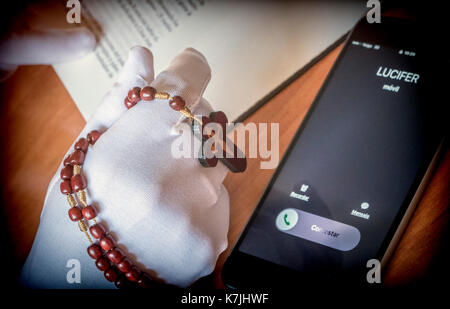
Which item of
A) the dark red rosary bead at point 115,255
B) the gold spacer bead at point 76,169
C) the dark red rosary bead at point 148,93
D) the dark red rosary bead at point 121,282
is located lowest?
the dark red rosary bead at point 121,282

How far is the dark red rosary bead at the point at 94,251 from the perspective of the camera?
0.32 meters

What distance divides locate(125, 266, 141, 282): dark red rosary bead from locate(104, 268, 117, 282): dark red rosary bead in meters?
0.01

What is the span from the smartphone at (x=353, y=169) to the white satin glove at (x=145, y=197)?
0.19 feet

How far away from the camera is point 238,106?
47cm

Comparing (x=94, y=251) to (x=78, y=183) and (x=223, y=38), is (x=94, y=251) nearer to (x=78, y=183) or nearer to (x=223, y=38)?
(x=78, y=183)

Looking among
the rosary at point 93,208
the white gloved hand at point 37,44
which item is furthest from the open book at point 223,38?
the rosary at point 93,208

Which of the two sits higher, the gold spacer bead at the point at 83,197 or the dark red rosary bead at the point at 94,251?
the gold spacer bead at the point at 83,197

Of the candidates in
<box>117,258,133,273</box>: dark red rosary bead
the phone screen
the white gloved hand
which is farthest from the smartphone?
the white gloved hand

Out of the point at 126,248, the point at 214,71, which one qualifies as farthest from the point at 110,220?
the point at 214,71

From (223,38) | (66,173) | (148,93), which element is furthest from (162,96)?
A: (223,38)

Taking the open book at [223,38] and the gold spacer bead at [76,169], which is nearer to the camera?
the gold spacer bead at [76,169]

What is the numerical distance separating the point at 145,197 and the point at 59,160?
28 cm

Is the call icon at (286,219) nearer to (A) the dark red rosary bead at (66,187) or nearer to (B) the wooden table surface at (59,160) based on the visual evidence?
(B) the wooden table surface at (59,160)

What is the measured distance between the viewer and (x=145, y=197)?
0.30 metres
